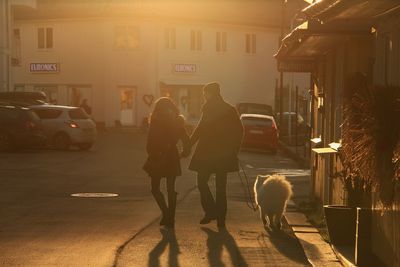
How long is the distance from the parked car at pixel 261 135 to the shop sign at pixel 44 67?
81.7 feet

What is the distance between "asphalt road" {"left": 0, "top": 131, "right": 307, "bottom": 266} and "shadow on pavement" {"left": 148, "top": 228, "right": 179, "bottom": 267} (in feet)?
1.33

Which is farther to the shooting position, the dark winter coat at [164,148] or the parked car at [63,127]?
the parked car at [63,127]

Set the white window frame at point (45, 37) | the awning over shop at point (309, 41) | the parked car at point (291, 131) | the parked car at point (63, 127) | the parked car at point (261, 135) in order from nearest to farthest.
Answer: the awning over shop at point (309, 41), the parked car at point (63, 127), the parked car at point (261, 135), the parked car at point (291, 131), the white window frame at point (45, 37)

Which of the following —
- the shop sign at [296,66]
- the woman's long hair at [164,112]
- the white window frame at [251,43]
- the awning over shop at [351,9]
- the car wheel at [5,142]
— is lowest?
the car wheel at [5,142]

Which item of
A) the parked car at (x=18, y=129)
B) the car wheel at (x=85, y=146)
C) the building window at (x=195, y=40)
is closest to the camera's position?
the parked car at (x=18, y=129)

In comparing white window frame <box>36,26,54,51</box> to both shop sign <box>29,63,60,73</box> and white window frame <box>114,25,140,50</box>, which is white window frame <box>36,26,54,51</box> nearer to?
shop sign <box>29,63,60,73</box>

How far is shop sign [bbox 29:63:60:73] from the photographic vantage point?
196 feet

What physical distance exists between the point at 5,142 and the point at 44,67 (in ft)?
95.1

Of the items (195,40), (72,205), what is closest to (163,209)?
(72,205)

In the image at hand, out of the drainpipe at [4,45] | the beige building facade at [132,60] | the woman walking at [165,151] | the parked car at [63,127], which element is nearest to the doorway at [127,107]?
the beige building facade at [132,60]

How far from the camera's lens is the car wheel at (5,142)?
31562 mm

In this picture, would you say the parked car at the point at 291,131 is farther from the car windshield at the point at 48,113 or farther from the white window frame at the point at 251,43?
the car windshield at the point at 48,113

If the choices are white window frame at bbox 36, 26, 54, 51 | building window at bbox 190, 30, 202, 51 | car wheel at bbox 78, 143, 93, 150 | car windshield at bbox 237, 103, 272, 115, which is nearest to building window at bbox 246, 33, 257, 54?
building window at bbox 190, 30, 202, 51

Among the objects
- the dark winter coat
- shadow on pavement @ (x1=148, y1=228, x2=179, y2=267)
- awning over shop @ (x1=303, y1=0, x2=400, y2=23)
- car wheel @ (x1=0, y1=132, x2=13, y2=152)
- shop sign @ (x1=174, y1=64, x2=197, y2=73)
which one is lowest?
car wheel @ (x1=0, y1=132, x2=13, y2=152)
